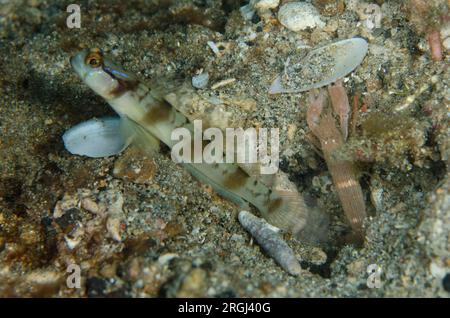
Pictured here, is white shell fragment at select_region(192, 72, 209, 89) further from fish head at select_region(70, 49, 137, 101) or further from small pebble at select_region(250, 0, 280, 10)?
small pebble at select_region(250, 0, 280, 10)

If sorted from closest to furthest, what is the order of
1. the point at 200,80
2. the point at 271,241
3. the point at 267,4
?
1. the point at 271,241
2. the point at 200,80
3. the point at 267,4

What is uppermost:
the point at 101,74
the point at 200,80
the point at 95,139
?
the point at 101,74

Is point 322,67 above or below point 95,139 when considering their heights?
above

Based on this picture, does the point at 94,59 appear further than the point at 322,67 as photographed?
No

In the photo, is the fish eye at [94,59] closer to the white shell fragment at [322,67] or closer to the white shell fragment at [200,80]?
the white shell fragment at [200,80]

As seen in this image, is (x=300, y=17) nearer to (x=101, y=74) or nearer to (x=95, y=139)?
(x=101, y=74)

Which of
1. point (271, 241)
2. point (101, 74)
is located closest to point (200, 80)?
point (101, 74)

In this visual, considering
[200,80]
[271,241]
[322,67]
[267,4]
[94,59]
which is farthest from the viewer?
[267,4]
